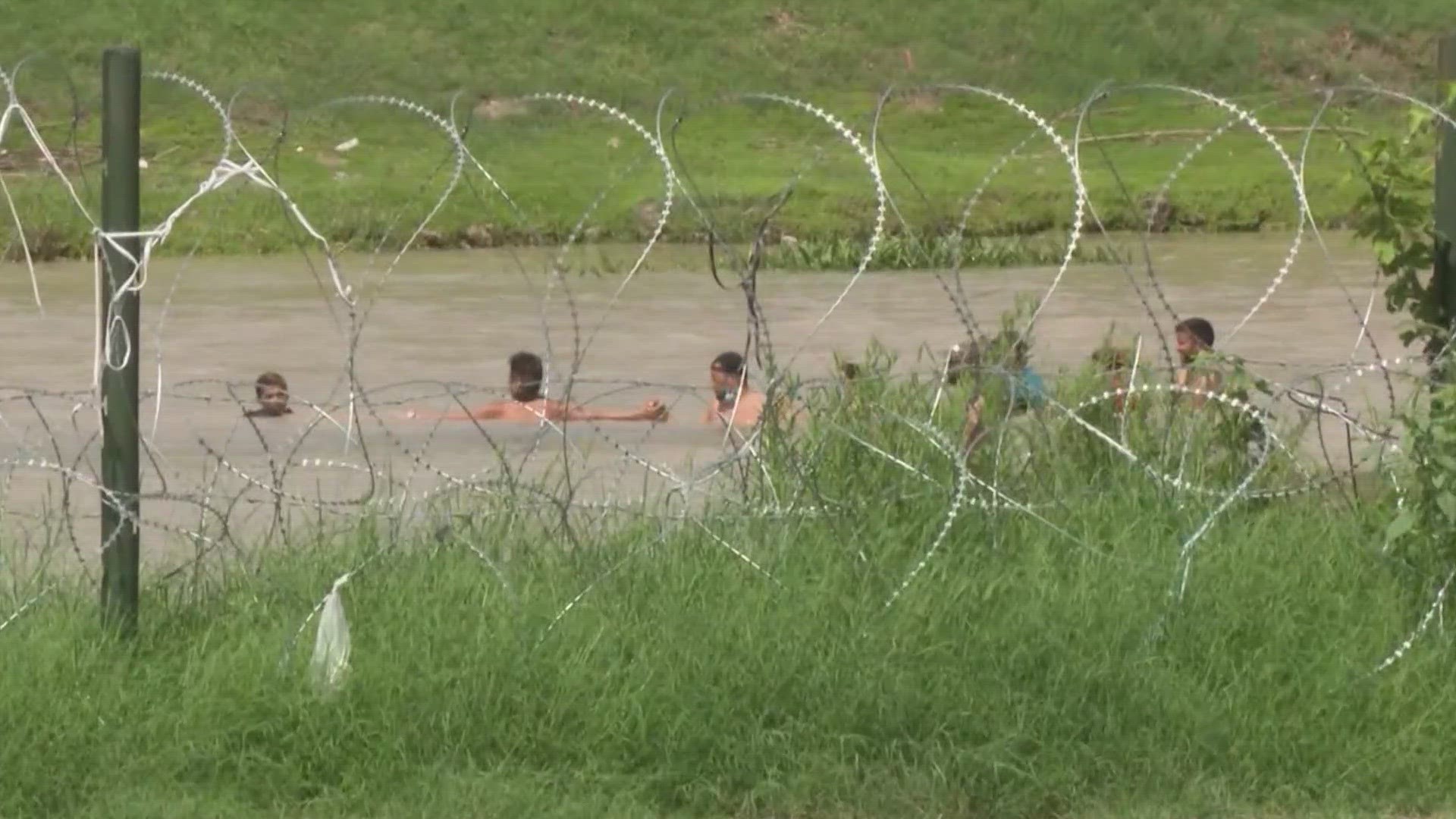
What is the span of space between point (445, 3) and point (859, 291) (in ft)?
74.3

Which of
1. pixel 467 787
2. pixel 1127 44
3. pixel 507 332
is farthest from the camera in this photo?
pixel 1127 44

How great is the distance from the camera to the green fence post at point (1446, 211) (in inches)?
248

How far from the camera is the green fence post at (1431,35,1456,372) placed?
6.30 m

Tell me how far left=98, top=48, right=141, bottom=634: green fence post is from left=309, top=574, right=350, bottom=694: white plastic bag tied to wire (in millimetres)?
497

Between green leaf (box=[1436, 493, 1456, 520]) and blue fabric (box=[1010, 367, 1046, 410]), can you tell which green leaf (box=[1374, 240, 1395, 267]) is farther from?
blue fabric (box=[1010, 367, 1046, 410])

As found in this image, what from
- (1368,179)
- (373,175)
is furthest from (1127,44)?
(1368,179)

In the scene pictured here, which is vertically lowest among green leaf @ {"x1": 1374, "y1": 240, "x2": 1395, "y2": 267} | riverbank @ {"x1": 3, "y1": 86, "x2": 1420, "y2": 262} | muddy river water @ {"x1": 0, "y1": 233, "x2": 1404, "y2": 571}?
muddy river water @ {"x1": 0, "y1": 233, "x2": 1404, "y2": 571}

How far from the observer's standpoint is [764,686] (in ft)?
17.7

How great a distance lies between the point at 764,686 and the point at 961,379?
84.4 inches

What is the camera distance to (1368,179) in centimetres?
634

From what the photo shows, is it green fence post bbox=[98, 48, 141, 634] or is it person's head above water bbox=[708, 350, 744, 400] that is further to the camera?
person's head above water bbox=[708, 350, 744, 400]

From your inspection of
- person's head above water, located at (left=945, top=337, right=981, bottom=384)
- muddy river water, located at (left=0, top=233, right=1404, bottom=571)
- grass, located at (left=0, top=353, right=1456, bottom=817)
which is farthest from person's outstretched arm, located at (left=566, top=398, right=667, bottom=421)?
grass, located at (left=0, top=353, right=1456, bottom=817)

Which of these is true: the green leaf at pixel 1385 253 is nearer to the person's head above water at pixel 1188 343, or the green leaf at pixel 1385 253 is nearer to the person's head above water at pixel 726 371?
the person's head above water at pixel 1188 343

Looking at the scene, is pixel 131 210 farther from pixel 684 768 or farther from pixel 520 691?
pixel 684 768
